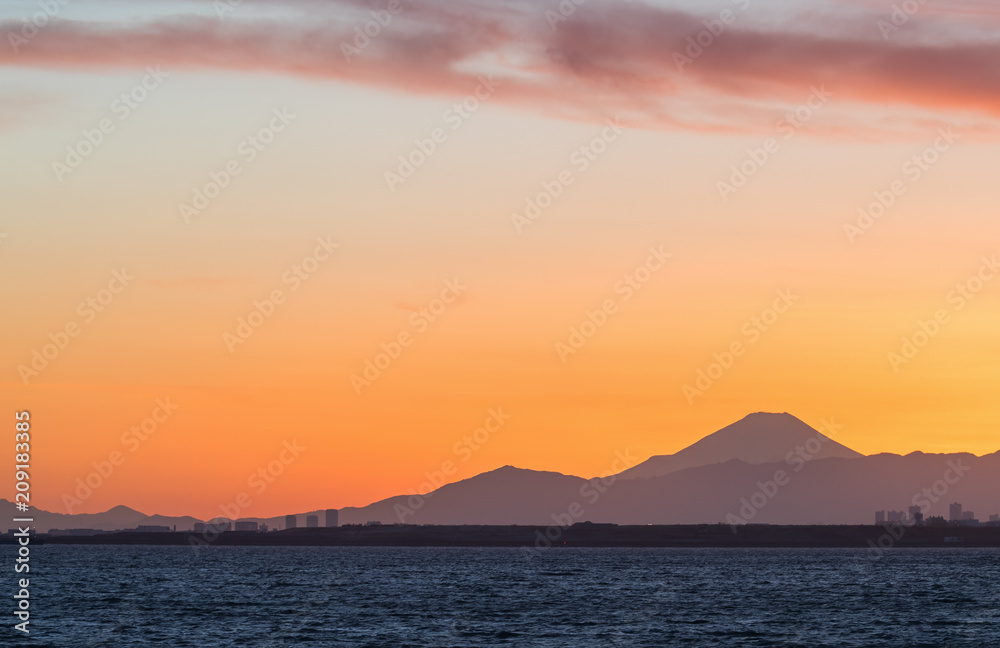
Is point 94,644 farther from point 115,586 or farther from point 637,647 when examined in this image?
point 115,586

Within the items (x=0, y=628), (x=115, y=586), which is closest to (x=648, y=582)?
(x=115, y=586)

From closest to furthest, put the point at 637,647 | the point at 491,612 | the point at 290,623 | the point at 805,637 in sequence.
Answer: the point at 637,647 < the point at 805,637 < the point at 290,623 < the point at 491,612

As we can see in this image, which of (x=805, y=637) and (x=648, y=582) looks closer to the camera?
(x=805, y=637)

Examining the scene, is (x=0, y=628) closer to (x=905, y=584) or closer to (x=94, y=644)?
(x=94, y=644)

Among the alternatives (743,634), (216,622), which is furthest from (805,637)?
(216,622)

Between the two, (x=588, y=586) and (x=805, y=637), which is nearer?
(x=805, y=637)

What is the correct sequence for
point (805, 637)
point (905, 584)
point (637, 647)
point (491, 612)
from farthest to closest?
point (905, 584) → point (491, 612) → point (805, 637) → point (637, 647)

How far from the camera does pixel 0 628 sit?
9712 cm

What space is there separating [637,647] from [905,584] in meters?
92.1

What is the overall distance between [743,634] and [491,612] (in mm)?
29173

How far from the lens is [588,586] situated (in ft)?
522

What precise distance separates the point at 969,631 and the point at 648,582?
75.7 metres

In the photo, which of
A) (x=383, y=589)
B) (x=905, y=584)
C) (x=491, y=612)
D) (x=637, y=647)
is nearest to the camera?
(x=637, y=647)

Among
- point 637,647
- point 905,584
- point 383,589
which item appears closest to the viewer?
point 637,647
